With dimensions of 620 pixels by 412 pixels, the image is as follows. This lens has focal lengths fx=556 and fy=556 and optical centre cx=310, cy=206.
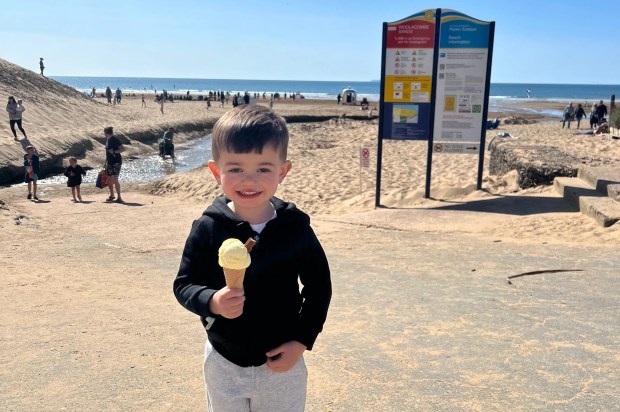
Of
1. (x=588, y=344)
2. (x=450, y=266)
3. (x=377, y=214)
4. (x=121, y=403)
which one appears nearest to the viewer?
(x=121, y=403)

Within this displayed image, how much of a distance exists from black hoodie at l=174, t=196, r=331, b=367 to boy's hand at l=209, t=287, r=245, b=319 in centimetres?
11

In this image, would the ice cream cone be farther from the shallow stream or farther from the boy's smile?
the shallow stream

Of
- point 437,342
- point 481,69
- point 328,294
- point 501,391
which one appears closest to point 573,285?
point 437,342

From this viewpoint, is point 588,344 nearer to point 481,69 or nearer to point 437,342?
point 437,342

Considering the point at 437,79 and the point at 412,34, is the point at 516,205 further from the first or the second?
the point at 412,34

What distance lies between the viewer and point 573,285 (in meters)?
5.27

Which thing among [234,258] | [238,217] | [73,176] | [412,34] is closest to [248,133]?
[238,217]

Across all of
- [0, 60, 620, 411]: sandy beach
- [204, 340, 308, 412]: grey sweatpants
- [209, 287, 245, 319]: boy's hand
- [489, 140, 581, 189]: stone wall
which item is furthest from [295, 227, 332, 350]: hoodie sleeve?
[489, 140, 581, 189]: stone wall

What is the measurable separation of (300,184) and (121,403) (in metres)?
10.2

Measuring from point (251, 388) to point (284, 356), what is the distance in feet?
0.54

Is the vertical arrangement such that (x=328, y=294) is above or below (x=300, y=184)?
above

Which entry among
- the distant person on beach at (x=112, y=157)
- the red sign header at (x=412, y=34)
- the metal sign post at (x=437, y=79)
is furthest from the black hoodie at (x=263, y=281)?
the distant person on beach at (x=112, y=157)

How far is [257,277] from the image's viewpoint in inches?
72.7

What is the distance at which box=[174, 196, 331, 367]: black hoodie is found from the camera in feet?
6.12
